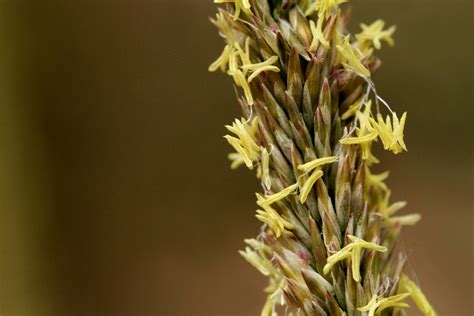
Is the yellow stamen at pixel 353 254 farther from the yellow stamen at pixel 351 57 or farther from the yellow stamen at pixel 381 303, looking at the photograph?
the yellow stamen at pixel 351 57

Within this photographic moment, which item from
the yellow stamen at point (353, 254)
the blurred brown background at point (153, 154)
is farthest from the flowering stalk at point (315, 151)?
the blurred brown background at point (153, 154)

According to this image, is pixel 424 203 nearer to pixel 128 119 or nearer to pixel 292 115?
pixel 128 119

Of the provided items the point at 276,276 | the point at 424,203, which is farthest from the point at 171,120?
the point at 276,276

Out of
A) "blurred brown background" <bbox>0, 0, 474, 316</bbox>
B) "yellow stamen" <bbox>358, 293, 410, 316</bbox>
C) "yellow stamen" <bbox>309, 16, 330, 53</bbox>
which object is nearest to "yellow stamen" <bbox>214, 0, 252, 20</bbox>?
"yellow stamen" <bbox>309, 16, 330, 53</bbox>

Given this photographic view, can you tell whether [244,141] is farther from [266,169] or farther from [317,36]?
[317,36]

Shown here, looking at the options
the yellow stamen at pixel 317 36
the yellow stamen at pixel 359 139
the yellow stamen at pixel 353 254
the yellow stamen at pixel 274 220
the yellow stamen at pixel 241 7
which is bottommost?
the yellow stamen at pixel 353 254

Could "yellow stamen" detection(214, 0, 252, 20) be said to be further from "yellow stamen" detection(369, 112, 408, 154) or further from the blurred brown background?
the blurred brown background

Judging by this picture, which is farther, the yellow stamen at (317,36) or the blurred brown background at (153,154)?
the blurred brown background at (153,154)
